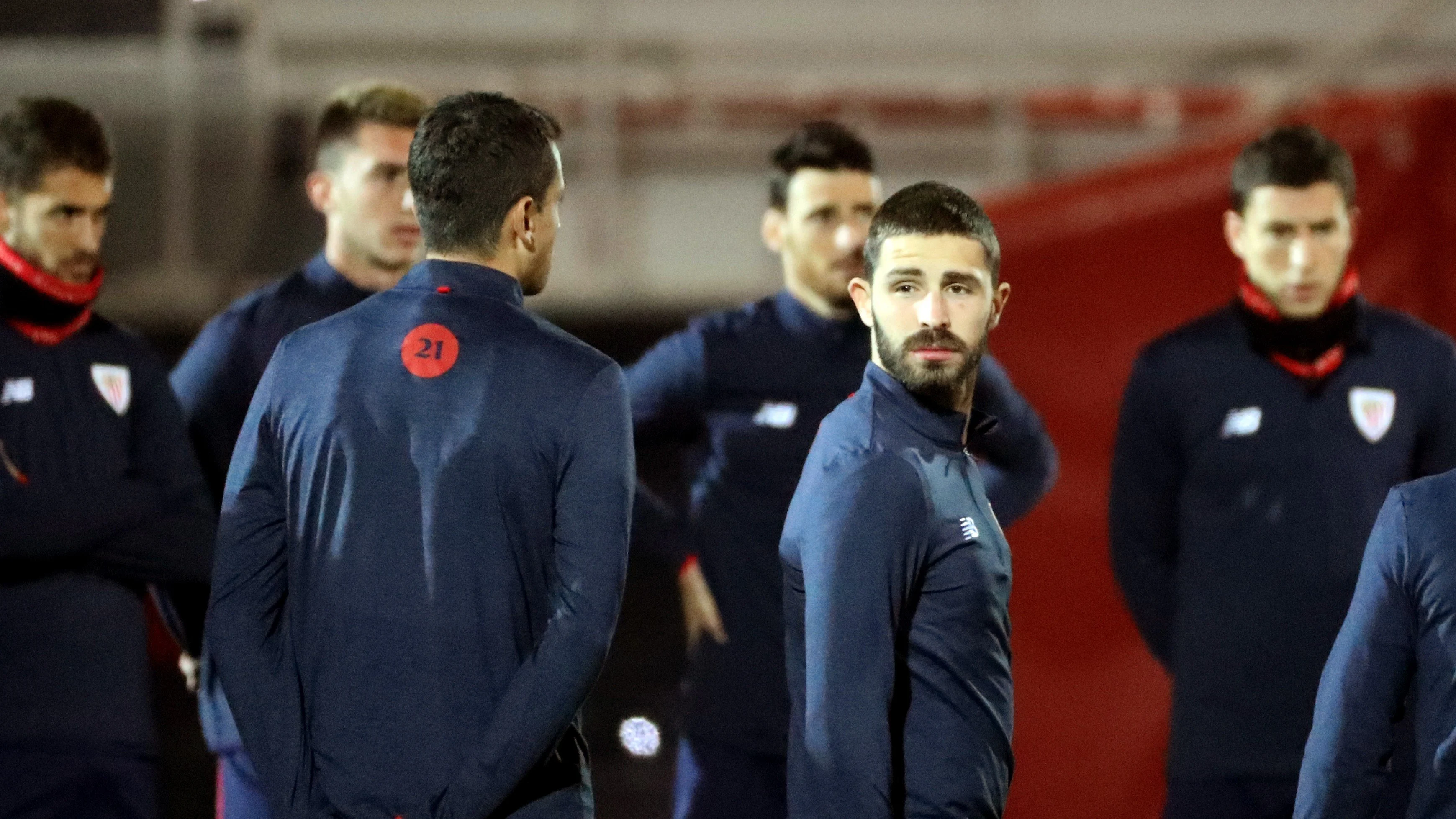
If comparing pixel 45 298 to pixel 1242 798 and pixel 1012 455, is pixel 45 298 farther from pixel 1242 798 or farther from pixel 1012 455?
pixel 1242 798

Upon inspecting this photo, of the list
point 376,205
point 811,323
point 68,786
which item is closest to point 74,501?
point 68,786

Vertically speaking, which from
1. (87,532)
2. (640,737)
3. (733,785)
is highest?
(87,532)

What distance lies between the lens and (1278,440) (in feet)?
10.1

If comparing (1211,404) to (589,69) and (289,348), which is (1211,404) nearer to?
(289,348)

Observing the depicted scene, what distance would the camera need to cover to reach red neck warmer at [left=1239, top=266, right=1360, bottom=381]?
3.12 meters

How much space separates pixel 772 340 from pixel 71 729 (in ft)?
4.32

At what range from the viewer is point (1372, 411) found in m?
3.08

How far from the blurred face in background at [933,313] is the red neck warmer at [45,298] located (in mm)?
1355

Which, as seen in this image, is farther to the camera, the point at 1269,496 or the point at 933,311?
the point at 1269,496

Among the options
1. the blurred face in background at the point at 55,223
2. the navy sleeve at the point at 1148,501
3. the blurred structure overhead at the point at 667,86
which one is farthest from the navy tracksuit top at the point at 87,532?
the blurred structure overhead at the point at 667,86

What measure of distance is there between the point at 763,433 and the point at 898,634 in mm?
1129

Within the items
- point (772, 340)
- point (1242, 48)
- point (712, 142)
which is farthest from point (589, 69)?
point (772, 340)

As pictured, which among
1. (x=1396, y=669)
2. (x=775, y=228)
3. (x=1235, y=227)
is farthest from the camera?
(x=775, y=228)

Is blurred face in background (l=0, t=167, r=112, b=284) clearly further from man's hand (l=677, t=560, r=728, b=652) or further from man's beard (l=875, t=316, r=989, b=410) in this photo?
man's beard (l=875, t=316, r=989, b=410)
